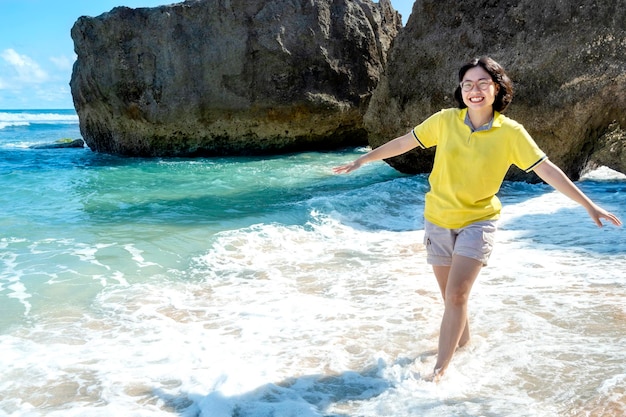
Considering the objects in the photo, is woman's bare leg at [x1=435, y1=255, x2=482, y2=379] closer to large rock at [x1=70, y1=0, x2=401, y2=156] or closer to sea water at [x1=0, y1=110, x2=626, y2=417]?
sea water at [x1=0, y1=110, x2=626, y2=417]

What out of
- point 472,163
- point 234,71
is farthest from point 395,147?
point 234,71

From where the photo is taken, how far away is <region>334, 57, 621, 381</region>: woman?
3.21 m

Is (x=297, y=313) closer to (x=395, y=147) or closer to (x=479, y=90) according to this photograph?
(x=395, y=147)

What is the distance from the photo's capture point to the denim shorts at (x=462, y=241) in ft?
10.6

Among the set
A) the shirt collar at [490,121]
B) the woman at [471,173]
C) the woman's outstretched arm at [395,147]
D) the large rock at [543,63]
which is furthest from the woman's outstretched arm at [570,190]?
the large rock at [543,63]

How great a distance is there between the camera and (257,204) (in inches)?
377

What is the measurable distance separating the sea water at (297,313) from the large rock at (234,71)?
8.57 metres

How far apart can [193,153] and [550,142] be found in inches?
439

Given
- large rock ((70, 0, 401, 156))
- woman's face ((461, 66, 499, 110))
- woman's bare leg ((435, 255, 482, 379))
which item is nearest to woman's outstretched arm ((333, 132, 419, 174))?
woman's face ((461, 66, 499, 110))

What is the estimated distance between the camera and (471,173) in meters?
3.24

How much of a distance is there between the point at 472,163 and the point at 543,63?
276 inches

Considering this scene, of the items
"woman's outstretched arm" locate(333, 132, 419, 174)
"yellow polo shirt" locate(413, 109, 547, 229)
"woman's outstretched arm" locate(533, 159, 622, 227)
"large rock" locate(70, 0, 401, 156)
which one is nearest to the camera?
"woman's outstretched arm" locate(533, 159, 622, 227)

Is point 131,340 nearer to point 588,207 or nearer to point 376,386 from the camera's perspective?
point 376,386

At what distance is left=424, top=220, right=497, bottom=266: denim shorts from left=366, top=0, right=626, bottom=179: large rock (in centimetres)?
675
